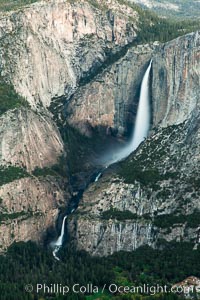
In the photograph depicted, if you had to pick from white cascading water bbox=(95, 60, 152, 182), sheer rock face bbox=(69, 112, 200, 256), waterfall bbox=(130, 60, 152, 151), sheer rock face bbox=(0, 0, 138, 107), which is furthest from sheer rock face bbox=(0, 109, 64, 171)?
waterfall bbox=(130, 60, 152, 151)

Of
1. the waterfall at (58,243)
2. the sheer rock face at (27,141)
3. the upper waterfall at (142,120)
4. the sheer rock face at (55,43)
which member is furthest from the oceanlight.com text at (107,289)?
the sheer rock face at (55,43)

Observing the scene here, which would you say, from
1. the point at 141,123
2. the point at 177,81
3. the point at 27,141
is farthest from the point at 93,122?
the point at 177,81

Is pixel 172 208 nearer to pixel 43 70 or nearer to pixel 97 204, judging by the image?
pixel 97 204

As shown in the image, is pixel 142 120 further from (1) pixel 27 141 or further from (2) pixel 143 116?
(1) pixel 27 141

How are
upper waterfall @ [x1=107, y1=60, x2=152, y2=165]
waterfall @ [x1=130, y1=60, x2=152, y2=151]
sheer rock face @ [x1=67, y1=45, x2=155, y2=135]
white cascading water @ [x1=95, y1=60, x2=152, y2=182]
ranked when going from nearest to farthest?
white cascading water @ [x1=95, y1=60, x2=152, y2=182] → upper waterfall @ [x1=107, y1=60, x2=152, y2=165] → waterfall @ [x1=130, y1=60, x2=152, y2=151] → sheer rock face @ [x1=67, y1=45, x2=155, y2=135]


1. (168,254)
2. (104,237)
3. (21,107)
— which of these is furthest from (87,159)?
(168,254)

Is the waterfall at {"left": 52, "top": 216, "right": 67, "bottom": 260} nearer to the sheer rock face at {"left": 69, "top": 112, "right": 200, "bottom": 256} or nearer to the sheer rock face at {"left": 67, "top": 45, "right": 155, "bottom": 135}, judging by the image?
the sheer rock face at {"left": 69, "top": 112, "right": 200, "bottom": 256}
